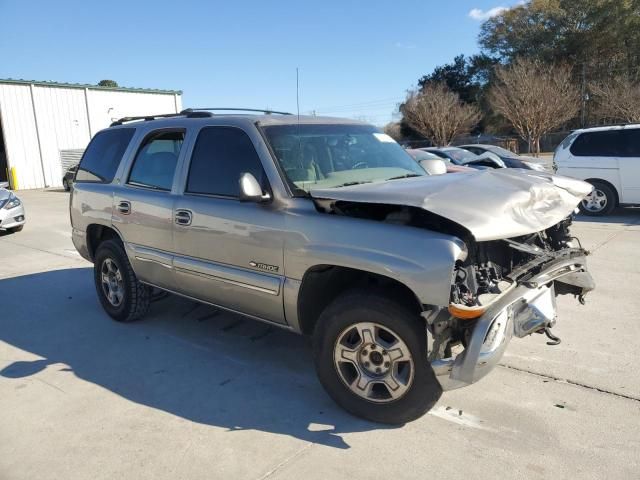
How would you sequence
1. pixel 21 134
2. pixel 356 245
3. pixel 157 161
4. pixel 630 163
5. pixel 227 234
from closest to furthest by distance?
pixel 356 245 → pixel 227 234 → pixel 157 161 → pixel 630 163 → pixel 21 134

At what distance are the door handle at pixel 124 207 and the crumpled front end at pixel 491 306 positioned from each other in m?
3.13

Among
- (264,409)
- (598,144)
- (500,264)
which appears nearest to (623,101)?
(598,144)

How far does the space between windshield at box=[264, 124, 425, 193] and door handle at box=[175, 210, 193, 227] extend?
92 cm

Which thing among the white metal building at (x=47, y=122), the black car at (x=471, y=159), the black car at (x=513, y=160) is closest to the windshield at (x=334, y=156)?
the black car at (x=513, y=160)

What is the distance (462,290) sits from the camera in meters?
2.95

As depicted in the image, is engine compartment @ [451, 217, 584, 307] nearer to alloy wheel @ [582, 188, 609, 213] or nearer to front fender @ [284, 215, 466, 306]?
front fender @ [284, 215, 466, 306]

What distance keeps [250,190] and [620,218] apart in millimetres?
9903

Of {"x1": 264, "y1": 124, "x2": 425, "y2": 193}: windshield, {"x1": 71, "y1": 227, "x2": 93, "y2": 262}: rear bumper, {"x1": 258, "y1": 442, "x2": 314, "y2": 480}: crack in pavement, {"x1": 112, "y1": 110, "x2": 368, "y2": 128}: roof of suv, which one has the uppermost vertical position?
{"x1": 112, "y1": 110, "x2": 368, "y2": 128}: roof of suv

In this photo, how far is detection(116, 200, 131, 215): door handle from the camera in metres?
4.89

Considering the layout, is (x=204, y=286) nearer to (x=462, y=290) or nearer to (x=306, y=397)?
(x=306, y=397)

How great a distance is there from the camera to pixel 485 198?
3.21 metres

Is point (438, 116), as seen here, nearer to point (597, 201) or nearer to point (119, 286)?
point (597, 201)

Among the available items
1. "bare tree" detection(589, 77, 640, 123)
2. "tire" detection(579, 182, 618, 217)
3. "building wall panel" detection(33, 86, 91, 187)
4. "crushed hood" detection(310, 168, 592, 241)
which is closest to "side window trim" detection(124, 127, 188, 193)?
"crushed hood" detection(310, 168, 592, 241)

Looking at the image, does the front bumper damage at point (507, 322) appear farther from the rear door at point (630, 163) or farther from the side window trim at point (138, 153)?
the rear door at point (630, 163)
